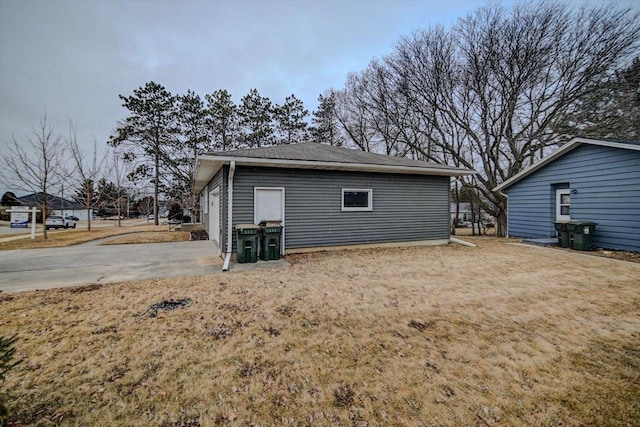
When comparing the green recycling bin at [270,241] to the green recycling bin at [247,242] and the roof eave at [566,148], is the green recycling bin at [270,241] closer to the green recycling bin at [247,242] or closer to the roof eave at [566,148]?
the green recycling bin at [247,242]

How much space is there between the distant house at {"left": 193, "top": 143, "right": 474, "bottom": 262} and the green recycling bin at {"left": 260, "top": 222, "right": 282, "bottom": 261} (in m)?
0.62

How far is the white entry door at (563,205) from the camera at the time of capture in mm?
9734

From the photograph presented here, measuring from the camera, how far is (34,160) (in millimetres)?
12398

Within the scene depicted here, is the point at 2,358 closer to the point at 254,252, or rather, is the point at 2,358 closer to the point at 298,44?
the point at 254,252

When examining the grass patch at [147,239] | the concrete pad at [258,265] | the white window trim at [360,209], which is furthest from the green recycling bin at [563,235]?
the grass patch at [147,239]

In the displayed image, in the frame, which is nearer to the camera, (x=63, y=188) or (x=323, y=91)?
(x=63, y=188)

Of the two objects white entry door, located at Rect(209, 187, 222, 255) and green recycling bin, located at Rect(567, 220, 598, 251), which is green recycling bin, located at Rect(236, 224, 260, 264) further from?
green recycling bin, located at Rect(567, 220, 598, 251)

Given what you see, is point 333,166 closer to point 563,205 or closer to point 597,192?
point 597,192

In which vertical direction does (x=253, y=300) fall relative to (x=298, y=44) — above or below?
below

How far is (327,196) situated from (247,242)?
114 inches

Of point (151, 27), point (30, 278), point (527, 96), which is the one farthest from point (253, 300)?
point (527, 96)

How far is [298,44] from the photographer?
15.9 meters

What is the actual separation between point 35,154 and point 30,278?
1116cm

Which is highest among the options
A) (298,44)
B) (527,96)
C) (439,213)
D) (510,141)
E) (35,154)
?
(298,44)
